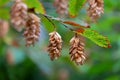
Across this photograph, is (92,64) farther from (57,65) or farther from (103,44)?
(103,44)

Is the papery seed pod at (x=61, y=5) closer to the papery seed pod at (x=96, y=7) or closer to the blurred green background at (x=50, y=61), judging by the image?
the papery seed pod at (x=96, y=7)

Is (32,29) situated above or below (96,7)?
below

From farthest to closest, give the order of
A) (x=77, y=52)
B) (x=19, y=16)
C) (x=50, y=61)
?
(x=50, y=61), (x=77, y=52), (x=19, y=16)

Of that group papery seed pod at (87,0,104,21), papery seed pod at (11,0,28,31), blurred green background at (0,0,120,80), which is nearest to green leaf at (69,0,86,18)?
papery seed pod at (87,0,104,21)

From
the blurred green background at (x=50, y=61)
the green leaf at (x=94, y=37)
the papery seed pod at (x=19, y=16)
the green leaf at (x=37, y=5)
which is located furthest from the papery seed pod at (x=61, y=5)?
the blurred green background at (x=50, y=61)

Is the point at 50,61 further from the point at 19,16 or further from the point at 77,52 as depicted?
the point at 19,16

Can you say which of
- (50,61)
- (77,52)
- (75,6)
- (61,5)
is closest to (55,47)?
(77,52)

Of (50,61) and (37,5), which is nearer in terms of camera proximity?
(37,5)

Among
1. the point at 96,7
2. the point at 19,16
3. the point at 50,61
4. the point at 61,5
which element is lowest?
the point at 19,16

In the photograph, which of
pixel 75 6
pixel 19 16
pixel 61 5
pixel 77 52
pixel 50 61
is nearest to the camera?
pixel 19 16

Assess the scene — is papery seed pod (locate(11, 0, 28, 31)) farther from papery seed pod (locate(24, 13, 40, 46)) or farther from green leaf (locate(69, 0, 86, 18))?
green leaf (locate(69, 0, 86, 18))
